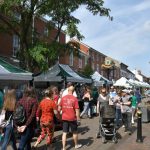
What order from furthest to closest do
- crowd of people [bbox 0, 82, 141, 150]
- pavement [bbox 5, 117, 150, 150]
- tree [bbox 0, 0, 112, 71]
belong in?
tree [bbox 0, 0, 112, 71] → pavement [bbox 5, 117, 150, 150] → crowd of people [bbox 0, 82, 141, 150]

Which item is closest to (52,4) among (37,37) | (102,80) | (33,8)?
(33,8)

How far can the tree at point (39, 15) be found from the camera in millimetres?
18781

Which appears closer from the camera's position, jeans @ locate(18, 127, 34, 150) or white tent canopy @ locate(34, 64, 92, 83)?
jeans @ locate(18, 127, 34, 150)

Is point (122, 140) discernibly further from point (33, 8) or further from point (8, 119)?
point (33, 8)

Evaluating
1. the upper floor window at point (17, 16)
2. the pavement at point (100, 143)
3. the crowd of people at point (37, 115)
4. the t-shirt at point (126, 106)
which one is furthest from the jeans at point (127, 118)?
the upper floor window at point (17, 16)

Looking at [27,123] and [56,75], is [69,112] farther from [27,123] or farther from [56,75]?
[56,75]

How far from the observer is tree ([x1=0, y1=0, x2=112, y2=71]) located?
18.8m

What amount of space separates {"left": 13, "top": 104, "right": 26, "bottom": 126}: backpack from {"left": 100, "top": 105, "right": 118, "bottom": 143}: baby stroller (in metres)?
4.28

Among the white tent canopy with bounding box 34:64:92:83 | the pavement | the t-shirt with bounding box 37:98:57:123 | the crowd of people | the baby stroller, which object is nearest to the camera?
the crowd of people

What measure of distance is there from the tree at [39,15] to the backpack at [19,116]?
914 cm

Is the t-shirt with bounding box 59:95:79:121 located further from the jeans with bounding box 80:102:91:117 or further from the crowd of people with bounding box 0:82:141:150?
the jeans with bounding box 80:102:91:117

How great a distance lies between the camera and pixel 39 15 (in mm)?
20609

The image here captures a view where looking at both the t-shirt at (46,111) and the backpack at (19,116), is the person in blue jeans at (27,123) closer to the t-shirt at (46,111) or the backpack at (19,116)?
the backpack at (19,116)

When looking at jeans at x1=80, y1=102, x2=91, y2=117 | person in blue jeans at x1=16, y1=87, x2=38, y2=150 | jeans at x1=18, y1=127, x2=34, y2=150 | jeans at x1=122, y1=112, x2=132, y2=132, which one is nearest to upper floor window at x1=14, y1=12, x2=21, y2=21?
jeans at x1=80, y1=102, x2=91, y2=117
